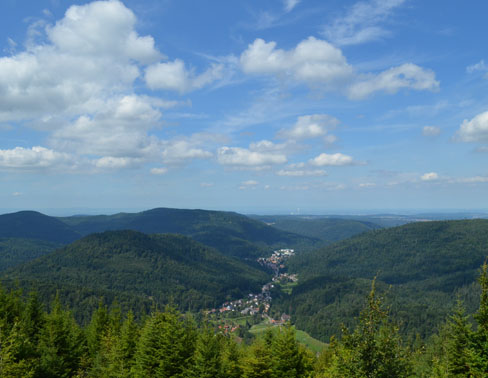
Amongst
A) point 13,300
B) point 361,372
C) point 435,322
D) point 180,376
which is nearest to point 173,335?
point 180,376

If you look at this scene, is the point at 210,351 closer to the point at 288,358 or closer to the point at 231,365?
the point at 231,365

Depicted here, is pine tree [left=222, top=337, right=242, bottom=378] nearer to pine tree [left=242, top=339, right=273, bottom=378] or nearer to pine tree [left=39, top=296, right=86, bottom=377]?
pine tree [left=242, top=339, right=273, bottom=378]

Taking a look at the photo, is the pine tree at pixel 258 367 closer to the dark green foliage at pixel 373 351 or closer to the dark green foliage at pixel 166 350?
the dark green foliage at pixel 166 350

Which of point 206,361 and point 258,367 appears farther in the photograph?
point 258,367

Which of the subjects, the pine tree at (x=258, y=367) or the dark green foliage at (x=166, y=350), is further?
the pine tree at (x=258, y=367)

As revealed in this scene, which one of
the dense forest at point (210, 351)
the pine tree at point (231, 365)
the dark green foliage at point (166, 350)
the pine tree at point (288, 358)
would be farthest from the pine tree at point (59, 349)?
the pine tree at point (288, 358)

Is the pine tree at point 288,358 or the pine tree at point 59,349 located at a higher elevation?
the pine tree at point 288,358

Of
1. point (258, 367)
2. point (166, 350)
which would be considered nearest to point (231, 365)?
point (258, 367)

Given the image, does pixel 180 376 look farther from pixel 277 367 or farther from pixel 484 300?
pixel 484 300

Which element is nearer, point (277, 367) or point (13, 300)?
point (277, 367)
